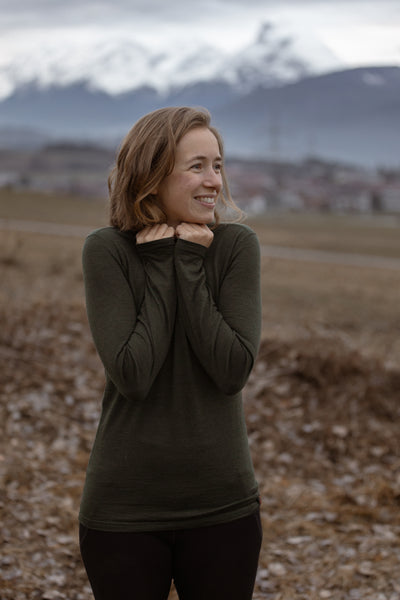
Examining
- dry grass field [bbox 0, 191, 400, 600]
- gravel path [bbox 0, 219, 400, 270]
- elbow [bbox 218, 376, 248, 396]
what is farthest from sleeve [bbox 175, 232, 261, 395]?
gravel path [bbox 0, 219, 400, 270]

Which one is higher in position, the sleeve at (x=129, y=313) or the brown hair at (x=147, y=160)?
the brown hair at (x=147, y=160)

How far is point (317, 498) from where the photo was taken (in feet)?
18.4

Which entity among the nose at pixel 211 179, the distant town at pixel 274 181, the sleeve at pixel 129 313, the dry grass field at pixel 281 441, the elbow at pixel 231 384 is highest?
the distant town at pixel 274 181

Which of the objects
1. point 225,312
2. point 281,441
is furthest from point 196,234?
point 281,441

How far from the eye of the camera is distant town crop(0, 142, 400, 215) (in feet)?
139

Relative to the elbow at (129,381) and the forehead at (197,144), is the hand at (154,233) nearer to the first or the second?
the forehead at (197,144)

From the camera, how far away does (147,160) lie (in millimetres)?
2225

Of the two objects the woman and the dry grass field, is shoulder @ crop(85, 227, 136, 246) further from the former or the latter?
the dry grass field

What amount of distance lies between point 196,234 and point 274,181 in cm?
4652

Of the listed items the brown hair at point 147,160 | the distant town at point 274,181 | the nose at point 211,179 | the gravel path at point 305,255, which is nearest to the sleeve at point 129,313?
the brown hair at point 147,160

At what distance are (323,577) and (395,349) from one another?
5157 millimetres

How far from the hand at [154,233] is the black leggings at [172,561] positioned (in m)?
0.91

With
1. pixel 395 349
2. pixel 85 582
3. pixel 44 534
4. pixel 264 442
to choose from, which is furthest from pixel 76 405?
pixel 395 349

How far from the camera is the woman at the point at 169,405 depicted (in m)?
2.13
